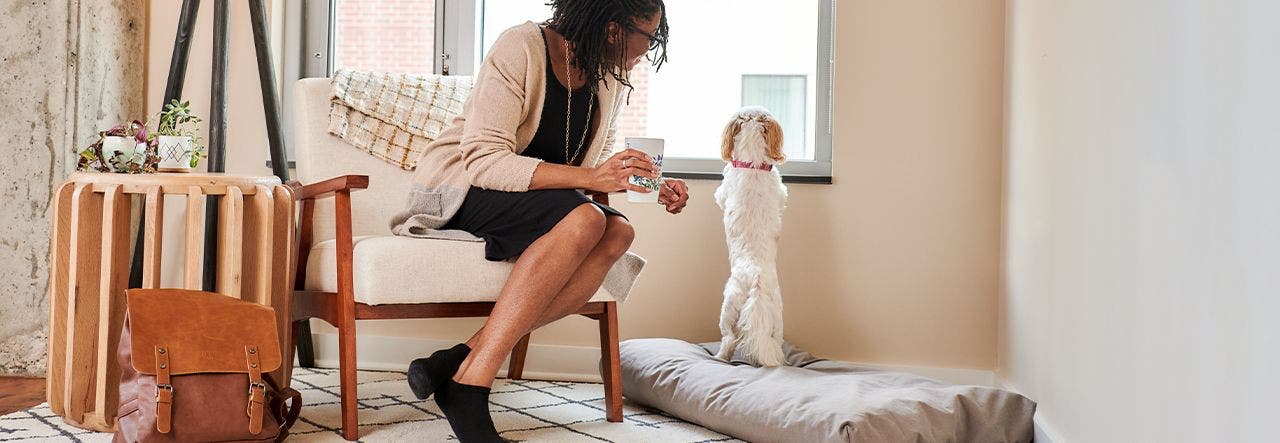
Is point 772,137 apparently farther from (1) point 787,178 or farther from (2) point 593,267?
(2) point 593,267

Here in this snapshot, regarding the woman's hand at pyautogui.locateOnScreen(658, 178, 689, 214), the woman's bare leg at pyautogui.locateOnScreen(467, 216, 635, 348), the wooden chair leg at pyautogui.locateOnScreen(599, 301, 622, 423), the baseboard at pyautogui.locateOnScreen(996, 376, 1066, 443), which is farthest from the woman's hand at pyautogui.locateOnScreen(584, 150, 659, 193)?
the baseboard at pyautogui.locateOnScreen(996, 376, 1066, 443)

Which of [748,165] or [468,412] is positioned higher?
[748,165]

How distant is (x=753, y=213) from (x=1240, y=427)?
1567 mm

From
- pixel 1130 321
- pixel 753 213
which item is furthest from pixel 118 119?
pixel 1130 321

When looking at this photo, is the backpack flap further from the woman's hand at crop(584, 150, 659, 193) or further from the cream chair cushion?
the woman's hand at crop(584, 150, 659, 193)

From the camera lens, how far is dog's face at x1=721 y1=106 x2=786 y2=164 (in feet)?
8.44

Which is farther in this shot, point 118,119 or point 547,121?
point 118,119

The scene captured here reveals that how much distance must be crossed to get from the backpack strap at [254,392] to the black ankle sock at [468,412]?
0.33m

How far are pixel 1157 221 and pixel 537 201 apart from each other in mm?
1137

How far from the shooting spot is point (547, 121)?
2.18 metres

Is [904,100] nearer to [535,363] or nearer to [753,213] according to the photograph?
[753,213]

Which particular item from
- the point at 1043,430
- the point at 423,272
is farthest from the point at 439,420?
the point at 1043,430

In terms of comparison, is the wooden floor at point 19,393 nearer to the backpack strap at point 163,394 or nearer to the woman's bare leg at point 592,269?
the backpack strap at point 163,394

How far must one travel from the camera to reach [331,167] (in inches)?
104
